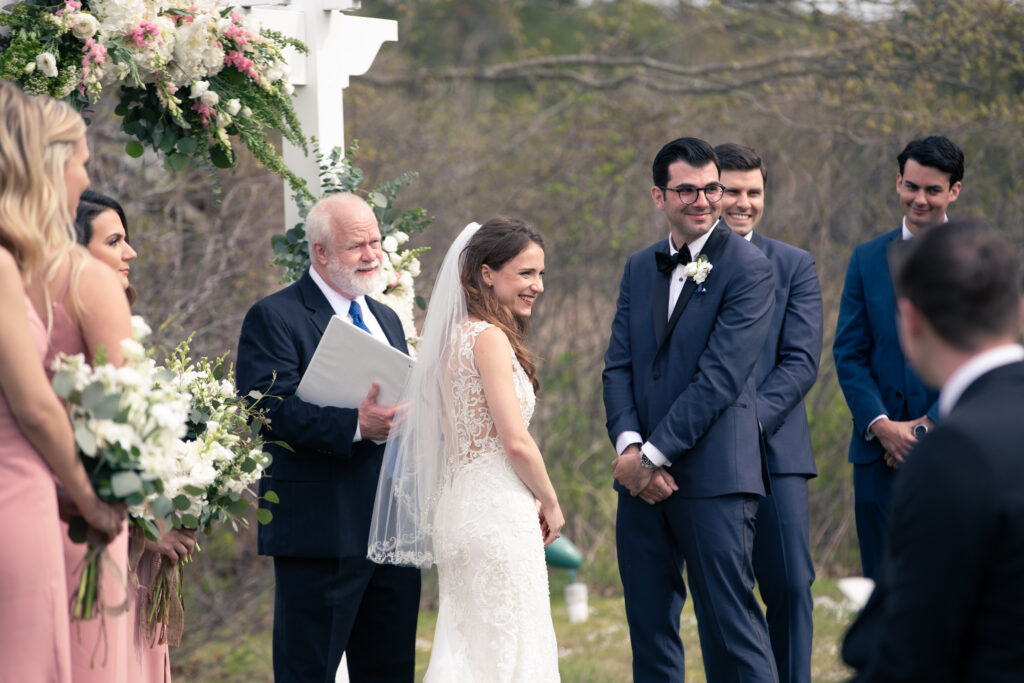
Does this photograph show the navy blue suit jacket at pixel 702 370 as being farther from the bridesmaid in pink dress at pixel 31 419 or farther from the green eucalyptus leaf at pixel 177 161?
the bridesmaid in pink dress at pixel 31 419

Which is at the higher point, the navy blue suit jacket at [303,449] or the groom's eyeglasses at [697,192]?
the groom's eyeglasses at [697,192]

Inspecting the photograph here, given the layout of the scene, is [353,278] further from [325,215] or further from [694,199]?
[694,199]

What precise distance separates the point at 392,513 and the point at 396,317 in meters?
1.00

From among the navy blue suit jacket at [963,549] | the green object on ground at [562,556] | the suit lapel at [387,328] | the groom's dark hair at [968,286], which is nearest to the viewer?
the navy blue suit jacket at [963,549]

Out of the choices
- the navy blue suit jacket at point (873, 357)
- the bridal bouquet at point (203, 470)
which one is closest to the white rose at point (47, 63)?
the bridal bouquet at point (203, 470)

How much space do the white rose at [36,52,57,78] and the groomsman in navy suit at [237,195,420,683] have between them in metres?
1.06

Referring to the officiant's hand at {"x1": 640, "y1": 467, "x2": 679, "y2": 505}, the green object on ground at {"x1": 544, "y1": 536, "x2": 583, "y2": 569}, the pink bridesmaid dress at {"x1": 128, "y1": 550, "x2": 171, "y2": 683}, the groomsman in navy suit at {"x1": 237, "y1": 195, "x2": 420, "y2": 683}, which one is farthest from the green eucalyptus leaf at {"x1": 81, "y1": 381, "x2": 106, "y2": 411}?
the green object on ground at {"x1": 544, "y1": 536, "x2": 583, "y2": 569}

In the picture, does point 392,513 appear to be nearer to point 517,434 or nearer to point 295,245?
point 517,434

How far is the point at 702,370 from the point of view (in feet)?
13.6

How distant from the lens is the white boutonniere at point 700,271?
426 cm

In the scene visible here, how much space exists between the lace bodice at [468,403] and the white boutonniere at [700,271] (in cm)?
84

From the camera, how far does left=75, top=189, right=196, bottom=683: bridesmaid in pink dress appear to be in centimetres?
339

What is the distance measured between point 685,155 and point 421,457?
1560 millimetres

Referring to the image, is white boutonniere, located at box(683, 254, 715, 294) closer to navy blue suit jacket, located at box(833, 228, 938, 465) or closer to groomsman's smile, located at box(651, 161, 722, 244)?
groomsman's smile, located at box(651, 161, 722, 244)
